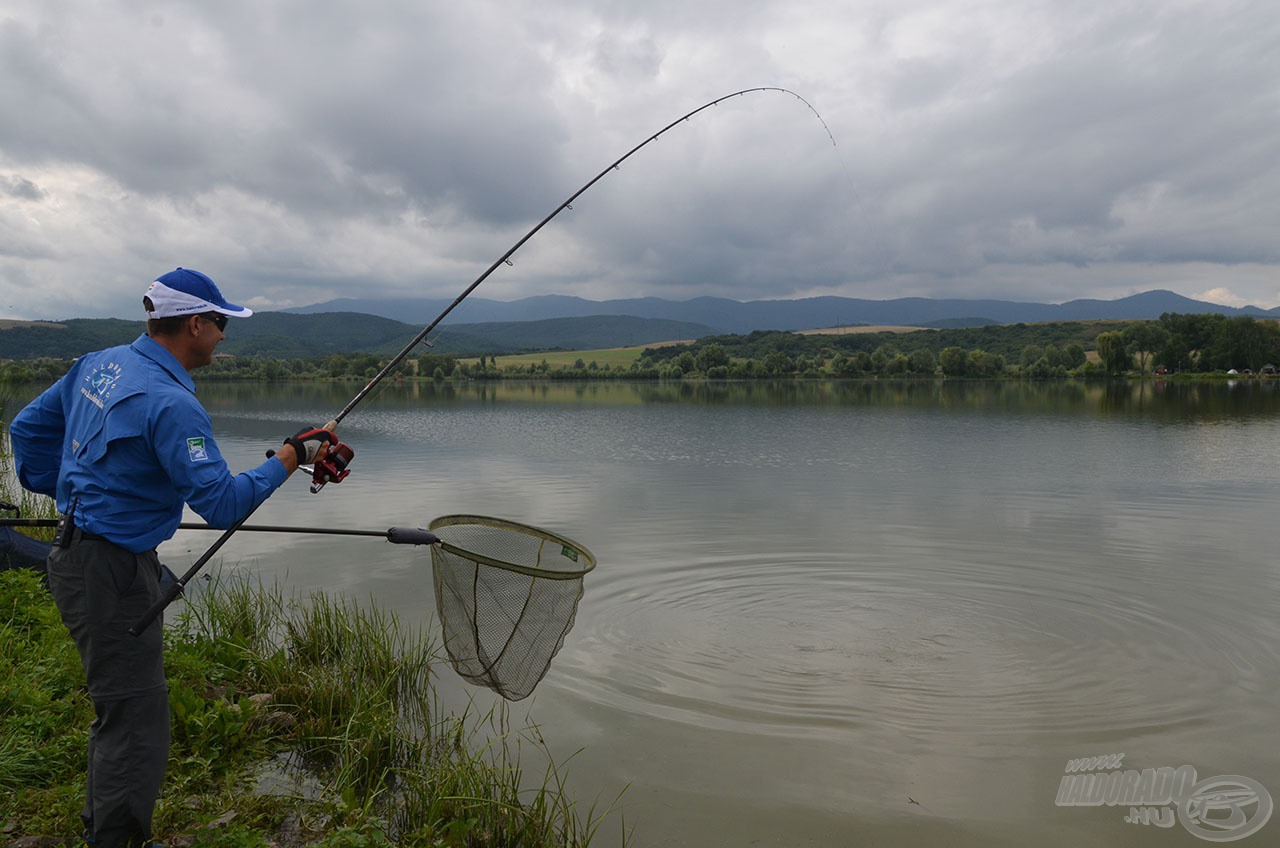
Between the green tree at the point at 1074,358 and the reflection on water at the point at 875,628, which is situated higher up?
the green tree at the point at 1074,358

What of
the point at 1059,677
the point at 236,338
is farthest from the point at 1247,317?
the point at 236,338

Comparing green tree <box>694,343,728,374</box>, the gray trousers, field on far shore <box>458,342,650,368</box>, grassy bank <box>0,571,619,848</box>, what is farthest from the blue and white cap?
field on far shore <box>458,342,650,368</box>

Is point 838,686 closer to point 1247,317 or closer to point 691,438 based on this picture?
point 691,438

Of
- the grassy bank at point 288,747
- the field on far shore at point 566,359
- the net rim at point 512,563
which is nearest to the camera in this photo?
the grassy bank at point 288,747

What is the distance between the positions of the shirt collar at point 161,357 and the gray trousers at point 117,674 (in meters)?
0.69

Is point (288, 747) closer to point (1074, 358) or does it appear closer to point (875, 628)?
point (875, 628)

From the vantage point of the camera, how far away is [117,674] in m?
3.15

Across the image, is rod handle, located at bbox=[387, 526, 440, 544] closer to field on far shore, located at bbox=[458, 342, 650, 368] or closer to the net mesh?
the net mesh

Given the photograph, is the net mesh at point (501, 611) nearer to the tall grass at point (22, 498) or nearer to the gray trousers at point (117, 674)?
the gray trousers at point (117, 674)

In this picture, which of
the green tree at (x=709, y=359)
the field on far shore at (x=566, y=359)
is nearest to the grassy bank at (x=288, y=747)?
the green tree at (x=709, y=359)

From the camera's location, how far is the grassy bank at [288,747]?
3.87 meters

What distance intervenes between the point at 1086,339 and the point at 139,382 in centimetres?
14133

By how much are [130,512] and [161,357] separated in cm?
63

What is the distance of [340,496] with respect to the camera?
15641 mm
